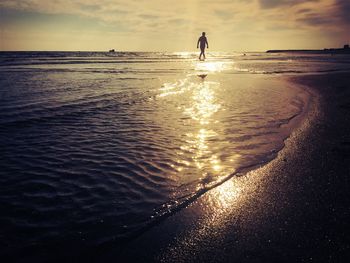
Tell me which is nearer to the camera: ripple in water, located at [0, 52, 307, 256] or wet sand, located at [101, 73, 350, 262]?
wet sand, located at [101, 73, 350, 262]

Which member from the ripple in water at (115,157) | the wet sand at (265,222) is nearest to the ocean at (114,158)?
the ripple in water at (115,157)

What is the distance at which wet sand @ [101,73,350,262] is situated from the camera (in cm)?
251

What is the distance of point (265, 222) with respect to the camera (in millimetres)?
2990

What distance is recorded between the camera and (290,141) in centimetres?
588

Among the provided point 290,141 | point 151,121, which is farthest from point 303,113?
point 151,121

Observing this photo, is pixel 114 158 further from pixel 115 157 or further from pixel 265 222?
pixel 265 222

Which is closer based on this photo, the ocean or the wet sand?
the wet sand

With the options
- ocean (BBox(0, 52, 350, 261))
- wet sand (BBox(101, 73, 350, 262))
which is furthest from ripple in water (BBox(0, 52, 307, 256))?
wet sand (BBox(101, 73, 350, 262))

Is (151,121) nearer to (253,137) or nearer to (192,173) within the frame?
(253,137)

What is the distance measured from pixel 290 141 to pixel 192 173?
261 centimetres

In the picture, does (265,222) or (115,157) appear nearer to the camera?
(265,222)

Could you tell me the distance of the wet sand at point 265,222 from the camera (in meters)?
2.51

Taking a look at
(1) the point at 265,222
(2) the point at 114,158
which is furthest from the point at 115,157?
(1) the point at 265,222

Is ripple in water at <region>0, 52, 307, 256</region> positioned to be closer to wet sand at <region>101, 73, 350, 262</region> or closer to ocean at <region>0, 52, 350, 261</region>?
ocean at <region>0, 52, 350, 261</region>
